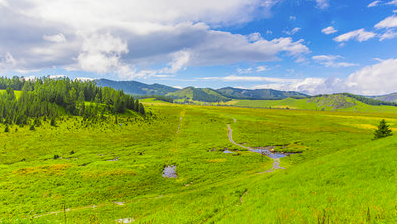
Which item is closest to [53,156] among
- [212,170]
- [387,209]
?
[212,170]

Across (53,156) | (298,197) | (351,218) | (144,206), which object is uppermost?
(351,218)

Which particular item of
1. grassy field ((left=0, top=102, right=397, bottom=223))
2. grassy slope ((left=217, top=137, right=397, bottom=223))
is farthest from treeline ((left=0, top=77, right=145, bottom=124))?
grassy slope ((left=217, top=137, right=397, bottom=223))

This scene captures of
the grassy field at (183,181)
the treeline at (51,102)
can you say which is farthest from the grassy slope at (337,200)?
the treeline at (51,102)

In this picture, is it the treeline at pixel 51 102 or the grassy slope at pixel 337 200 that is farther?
the treeline at pixel 51 102

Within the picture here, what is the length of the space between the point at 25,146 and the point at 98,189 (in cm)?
5723

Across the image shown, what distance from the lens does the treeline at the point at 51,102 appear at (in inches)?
3922

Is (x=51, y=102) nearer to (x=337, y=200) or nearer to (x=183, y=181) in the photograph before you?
(x=183, y=181)

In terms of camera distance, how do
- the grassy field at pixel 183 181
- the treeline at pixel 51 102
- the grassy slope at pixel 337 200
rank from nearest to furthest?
1. the grassy slope at pixel 337 200
2. the grassy field at pixel 183 181
3. the treeline at pixel 51 102

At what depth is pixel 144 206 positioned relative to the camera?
86.5 ft

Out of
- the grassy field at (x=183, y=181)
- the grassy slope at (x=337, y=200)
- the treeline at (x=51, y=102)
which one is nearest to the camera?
the grassy slope at (x=337, y=200)

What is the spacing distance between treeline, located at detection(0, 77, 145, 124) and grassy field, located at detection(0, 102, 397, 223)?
→ 63.7 ft

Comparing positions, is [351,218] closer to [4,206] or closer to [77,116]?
[4,206]

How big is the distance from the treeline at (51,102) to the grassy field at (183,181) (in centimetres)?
1940

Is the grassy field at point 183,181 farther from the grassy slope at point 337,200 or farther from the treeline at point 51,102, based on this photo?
the treeline at point 51,102
